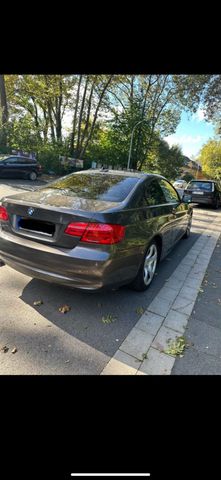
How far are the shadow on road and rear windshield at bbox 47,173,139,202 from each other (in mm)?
1070

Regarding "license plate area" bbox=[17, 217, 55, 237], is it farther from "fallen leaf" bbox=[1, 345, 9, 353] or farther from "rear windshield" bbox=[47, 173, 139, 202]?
"fallen leaf" bbox=[1, 345, 9, 353]

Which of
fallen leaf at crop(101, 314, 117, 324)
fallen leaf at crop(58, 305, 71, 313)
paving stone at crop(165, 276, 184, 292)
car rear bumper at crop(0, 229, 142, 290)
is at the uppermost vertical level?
car rear bumper at crop(0, 229, 142, 290)

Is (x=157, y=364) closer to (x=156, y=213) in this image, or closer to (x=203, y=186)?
(x=156, y=213)

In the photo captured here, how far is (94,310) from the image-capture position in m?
3.06

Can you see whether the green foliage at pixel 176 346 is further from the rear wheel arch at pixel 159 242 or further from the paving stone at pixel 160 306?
the rear wheel arch at pixel 159 242

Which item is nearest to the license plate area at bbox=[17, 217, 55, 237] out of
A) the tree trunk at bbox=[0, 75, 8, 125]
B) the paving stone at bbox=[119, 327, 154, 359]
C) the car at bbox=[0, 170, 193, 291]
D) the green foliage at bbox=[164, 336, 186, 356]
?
the car at bbox=[0, 170, 193, 291]

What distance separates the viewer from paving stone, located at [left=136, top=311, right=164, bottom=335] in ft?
9.40

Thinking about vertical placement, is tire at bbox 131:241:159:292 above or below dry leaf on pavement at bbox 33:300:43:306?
above

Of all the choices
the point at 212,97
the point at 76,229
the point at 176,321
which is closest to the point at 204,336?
the point at 176,321

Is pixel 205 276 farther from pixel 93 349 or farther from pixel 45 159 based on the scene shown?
pixel 45 159

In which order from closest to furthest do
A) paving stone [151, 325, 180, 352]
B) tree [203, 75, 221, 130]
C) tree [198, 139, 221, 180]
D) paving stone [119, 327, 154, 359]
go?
paving stone [119, 327, 154, 359] < paving stone [151, 325, 180, 352] < tree [203, 75, 221, 130] < tree [198, 139, 221, 180]
